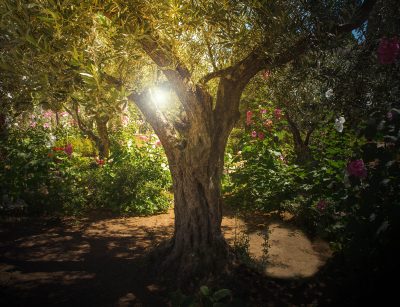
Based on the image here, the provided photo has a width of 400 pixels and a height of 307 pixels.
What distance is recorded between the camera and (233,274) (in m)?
4.20

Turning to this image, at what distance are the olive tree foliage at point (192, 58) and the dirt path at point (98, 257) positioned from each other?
2.69ft

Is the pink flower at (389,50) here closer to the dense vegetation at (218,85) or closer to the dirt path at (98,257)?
the dense vegetation at (218,85)

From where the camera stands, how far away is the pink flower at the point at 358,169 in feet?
10.5

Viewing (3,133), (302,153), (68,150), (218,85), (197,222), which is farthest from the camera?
(3,133)

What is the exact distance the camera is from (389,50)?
9.45 feet

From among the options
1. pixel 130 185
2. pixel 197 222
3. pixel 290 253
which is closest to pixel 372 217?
pixel 197 222

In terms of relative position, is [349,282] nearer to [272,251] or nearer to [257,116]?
[272,251]

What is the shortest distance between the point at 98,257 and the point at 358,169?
14.0 ft

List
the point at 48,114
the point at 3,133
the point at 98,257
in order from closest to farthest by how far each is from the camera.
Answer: the point at 98,257
the point at 3,133
the point at 48,114

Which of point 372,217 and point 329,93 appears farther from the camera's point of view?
point 329,93

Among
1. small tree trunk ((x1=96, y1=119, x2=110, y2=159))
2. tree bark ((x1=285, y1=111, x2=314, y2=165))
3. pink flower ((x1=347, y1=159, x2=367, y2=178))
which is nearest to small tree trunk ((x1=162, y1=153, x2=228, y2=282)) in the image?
pink flower ((x1=347, y1=159, x2=367, y2=178))

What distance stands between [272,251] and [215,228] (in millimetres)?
1516

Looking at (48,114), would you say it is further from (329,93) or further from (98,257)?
(329,93)

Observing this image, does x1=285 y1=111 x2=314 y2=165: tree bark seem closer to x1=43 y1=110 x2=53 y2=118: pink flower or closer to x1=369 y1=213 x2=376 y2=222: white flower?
x1=369 y1=213 x2=376 y2=222: white flower
